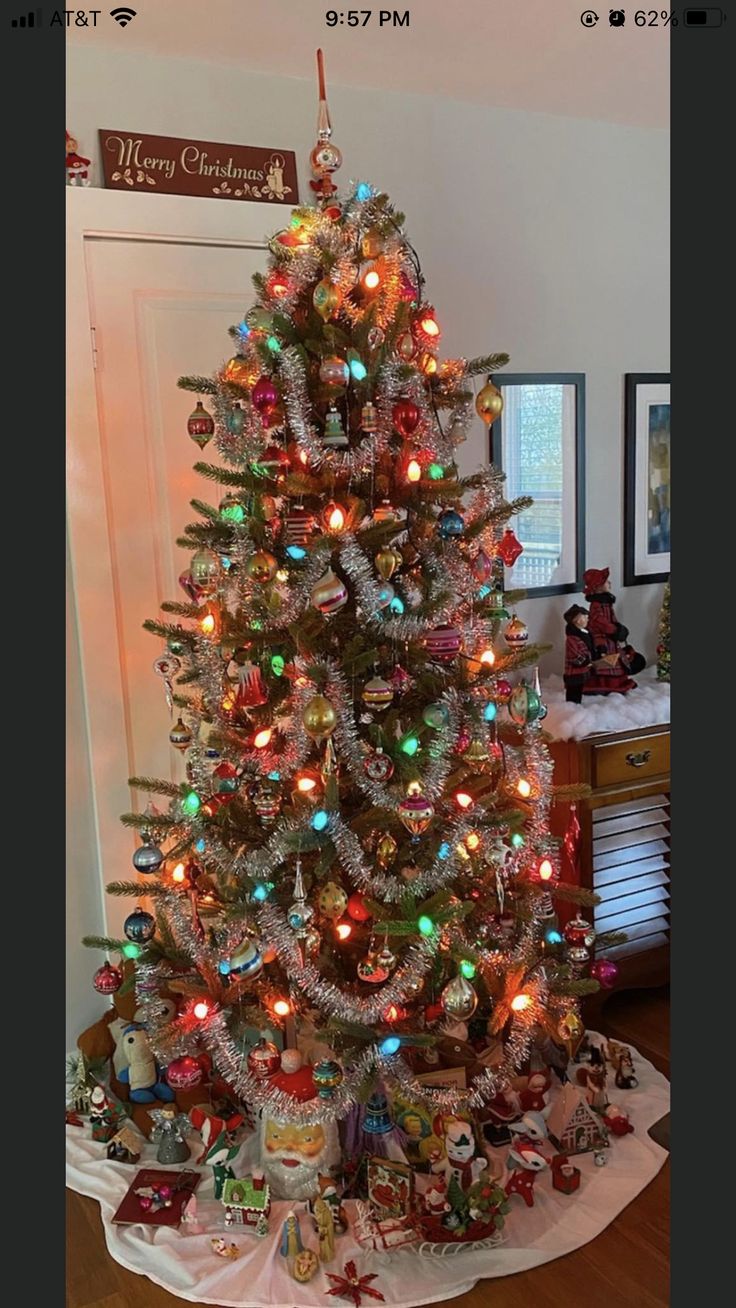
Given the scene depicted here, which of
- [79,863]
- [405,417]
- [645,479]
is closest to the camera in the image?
[405,417]

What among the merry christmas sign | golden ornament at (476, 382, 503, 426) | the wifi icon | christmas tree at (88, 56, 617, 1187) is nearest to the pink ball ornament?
christmas tree at (88, 56, 617, 1187)

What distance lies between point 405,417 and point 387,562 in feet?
0.91

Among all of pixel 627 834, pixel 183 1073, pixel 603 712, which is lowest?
pixel 183 1073

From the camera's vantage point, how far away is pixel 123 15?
6.75 ft

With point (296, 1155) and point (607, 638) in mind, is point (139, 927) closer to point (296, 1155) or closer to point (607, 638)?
point (296, 1155)

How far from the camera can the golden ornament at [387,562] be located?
5.66 ft

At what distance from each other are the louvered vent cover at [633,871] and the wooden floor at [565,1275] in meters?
0.70

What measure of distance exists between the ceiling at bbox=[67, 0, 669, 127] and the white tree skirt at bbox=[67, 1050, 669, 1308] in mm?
2505

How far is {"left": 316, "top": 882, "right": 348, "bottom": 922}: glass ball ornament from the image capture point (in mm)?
1739

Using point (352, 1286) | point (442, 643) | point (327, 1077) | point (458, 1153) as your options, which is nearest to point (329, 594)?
point (442, 643)

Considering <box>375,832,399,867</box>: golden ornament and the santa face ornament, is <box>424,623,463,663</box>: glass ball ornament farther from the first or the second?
the santa face ornament

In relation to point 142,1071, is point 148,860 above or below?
above

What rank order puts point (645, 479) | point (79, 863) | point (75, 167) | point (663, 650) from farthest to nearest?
1. point (645, 479)
2. point (663, 650)
3. point (79, 863)
4. point (75, 167)

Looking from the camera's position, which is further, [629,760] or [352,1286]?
[629,760]
